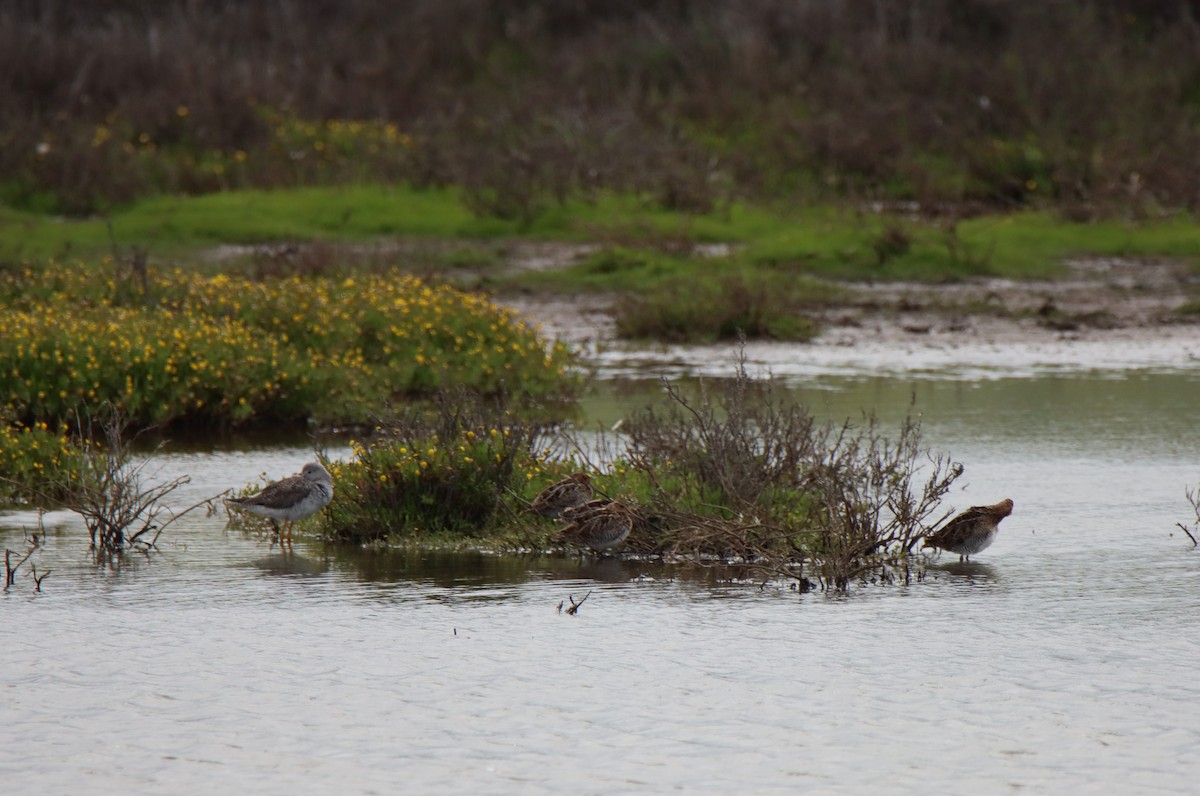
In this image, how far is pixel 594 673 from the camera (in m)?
7.36

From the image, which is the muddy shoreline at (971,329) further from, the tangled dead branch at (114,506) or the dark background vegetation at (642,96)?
the tangled dead branch at (114,506)

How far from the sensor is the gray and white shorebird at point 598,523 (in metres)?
9.28

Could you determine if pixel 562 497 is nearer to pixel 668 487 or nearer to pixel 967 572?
pixel 668 487

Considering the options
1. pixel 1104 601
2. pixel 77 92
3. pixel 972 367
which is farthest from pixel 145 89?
pixel 1104 601

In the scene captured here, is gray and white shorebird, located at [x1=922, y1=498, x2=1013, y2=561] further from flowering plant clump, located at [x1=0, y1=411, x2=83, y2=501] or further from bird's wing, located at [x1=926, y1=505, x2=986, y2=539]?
flowering plant clump, located at [x1=0, y1=411, x2=83, y2=501]

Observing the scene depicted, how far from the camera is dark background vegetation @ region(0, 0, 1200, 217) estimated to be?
1106 inches

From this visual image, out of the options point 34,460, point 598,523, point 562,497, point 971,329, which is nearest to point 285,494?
point 562,497

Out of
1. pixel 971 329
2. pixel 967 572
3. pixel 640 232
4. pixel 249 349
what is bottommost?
pixel 967 572

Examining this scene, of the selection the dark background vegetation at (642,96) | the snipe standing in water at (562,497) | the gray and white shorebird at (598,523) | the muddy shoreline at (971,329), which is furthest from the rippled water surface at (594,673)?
the dark background vegetation at (642,96)

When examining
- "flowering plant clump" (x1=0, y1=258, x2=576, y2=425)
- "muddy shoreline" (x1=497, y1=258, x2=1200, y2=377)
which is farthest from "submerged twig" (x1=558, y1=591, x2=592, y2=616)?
"muddy shoreline" (x1=497, y1=258, x2=1200, y2=377)

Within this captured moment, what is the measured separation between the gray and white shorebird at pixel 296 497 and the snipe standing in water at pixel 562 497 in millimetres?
1122

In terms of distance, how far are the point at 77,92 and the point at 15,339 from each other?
20.9 m

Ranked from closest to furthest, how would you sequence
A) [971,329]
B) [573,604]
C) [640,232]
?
1. [573,604]
2. [971,329]
3. [640,232]

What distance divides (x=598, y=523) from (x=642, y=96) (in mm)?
25429
